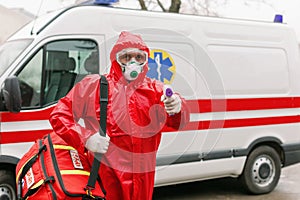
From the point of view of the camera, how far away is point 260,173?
640cm

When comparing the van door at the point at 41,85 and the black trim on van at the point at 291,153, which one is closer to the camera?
the van door at the point at 41,85

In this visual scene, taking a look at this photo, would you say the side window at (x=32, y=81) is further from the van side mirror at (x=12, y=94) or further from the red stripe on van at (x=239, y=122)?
the red stripe on van at (x=239, y=122)

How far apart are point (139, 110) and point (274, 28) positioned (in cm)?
427

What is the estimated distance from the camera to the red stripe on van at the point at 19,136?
14.9 ft

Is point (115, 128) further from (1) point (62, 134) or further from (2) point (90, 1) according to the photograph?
(2) point (90, 1)

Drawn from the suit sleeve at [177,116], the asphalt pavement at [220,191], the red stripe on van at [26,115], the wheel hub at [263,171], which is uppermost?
the suit sleeve at [177,116]

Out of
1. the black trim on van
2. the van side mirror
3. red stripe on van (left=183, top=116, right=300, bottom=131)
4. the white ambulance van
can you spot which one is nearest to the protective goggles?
the white ambulance van

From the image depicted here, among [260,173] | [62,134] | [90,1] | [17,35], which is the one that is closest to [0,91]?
[17,35]

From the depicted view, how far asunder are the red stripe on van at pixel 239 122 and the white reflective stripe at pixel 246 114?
0.14 ft

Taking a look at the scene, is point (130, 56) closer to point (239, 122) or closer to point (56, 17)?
point (56, 17)

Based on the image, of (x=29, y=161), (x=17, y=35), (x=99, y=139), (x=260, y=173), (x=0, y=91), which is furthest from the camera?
(x=260, y=173)

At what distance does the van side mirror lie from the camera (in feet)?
13.8

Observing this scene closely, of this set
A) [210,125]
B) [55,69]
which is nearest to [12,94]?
[55,69]

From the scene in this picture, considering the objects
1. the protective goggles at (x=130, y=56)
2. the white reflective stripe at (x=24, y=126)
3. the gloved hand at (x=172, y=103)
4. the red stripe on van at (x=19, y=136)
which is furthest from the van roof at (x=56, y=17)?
the gloved hand at (x=172, y=103)
